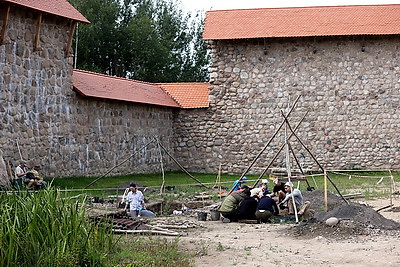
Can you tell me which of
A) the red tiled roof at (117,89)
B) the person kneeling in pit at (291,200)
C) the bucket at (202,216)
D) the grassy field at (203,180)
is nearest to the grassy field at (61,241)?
the bucket at (202,216)

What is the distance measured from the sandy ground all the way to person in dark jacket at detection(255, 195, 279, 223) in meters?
1.28

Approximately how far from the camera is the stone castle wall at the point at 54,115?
1706 centimetres

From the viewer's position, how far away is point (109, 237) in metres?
9.18

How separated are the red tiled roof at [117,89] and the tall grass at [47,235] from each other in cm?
1141

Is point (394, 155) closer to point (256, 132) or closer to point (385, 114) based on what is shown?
point (385, 114)

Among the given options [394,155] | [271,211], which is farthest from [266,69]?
[271,211]

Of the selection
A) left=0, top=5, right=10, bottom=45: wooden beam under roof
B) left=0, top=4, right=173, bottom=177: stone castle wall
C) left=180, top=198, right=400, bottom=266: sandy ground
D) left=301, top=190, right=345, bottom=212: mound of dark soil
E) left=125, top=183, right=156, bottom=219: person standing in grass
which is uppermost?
left=0, top=5, right=10, bottom=45: wooden beam under roof

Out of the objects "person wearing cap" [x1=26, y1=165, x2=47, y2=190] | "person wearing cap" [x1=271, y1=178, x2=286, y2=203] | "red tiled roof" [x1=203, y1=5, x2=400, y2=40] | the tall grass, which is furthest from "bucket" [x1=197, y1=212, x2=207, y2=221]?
"red tiled roof" [x1=203, y1=5, x2=400, y2=40]

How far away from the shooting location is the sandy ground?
9172mm

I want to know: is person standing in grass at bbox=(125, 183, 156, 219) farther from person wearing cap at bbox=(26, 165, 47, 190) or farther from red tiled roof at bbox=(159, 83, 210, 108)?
red tiled roof at bbox=(159, 83, 210, 108)

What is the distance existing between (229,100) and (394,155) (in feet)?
20.4

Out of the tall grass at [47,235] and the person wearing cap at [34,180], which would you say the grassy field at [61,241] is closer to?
the tall grass at [47,235]

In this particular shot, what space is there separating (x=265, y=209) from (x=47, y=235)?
20.9 feet

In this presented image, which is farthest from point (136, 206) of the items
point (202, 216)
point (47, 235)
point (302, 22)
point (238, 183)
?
point (302, 22)
